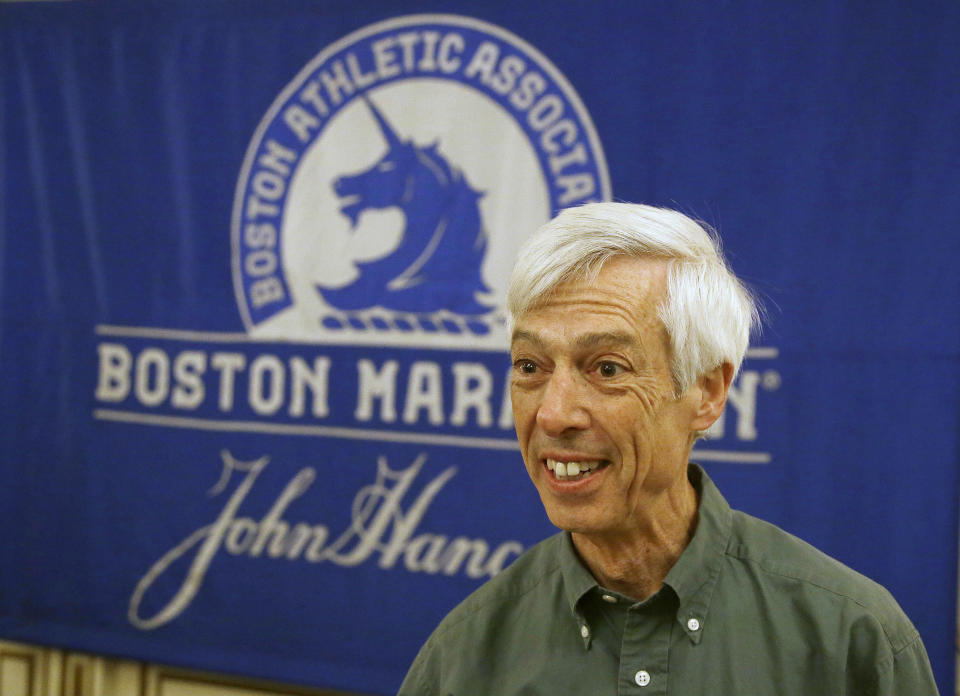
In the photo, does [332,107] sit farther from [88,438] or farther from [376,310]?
[88,438]

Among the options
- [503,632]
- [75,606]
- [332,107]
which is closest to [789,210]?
[332,107]

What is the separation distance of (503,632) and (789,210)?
57.8 inches

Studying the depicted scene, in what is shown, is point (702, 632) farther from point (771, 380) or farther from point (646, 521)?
point (771, 380)

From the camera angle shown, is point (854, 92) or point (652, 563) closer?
point (652, 563)

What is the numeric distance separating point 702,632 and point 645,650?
7cm

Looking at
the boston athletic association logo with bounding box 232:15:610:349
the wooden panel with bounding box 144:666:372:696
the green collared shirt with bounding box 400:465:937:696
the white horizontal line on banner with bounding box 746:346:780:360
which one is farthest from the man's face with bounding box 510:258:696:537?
the wooden panel with bounding box 144:666:372:696

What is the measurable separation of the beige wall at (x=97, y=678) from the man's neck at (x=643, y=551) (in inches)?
76.3

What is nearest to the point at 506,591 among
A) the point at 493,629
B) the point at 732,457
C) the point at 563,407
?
the point at 493,629

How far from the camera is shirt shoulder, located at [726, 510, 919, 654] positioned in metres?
1.13

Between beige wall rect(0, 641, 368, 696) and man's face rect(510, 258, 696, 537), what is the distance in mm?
2016

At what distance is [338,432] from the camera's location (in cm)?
283

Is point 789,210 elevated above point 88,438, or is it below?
above

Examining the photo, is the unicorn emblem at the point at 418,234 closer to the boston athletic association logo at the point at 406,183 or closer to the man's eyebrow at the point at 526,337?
the boston athletic association logo at the point at 406,183

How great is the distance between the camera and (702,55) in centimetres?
247
